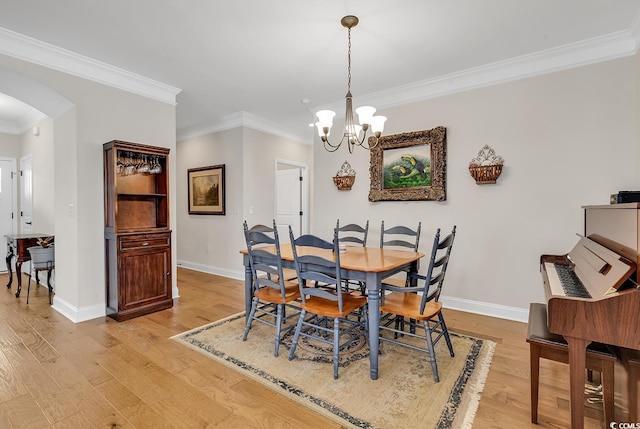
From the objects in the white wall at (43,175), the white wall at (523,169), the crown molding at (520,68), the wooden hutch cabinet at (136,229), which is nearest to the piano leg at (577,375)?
the white wall at (523,169)

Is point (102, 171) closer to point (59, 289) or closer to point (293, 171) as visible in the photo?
point (59, 289)

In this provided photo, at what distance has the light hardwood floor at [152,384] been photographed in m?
1.72

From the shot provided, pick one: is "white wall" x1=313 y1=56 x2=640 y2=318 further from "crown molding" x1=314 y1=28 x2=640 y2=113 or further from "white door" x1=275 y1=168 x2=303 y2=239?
"white door" x1=275 y1=168 x2=303 y2=239

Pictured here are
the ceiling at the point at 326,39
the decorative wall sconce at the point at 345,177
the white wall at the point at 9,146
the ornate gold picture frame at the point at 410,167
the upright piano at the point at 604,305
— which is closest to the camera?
the upright piano at the point at 604,305

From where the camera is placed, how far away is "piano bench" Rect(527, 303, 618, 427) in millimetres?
1454

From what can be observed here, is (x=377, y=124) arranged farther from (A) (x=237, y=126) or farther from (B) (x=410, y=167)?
(A) (x=237, y=126)

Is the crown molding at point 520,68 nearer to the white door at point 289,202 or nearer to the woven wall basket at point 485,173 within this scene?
the woven wall basket at point 485,173

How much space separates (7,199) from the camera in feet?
17.6

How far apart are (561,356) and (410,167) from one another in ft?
8.30

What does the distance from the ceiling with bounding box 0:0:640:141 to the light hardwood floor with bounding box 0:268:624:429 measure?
2.51 meters

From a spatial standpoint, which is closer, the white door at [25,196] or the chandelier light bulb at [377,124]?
A: the chandelier light bulb at [377,124]

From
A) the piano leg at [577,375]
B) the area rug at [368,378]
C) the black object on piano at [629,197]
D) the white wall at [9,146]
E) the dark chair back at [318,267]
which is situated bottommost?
the area rug at [368,378]

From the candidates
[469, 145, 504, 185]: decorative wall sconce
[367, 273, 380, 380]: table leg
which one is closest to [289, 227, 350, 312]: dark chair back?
[367, 273, 380, 380]: table leg

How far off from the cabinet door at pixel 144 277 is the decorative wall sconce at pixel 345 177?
2.28 metres
